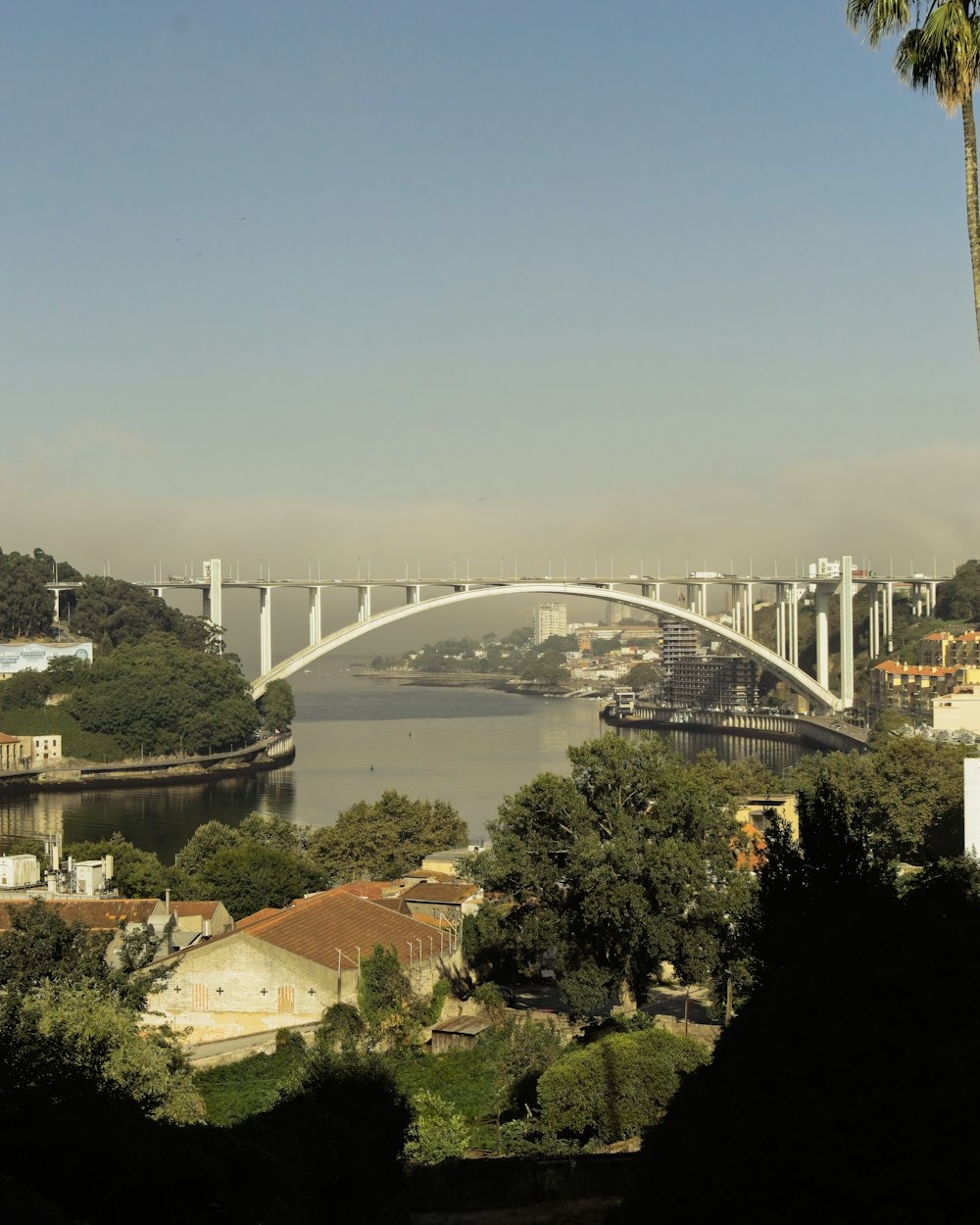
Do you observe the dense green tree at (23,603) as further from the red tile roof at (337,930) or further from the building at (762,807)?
the red tile roof at (337,930)

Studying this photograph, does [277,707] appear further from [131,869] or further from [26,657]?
[131,869]

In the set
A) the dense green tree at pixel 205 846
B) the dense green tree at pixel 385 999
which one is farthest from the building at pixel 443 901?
the dense green tree at pixel 205 846

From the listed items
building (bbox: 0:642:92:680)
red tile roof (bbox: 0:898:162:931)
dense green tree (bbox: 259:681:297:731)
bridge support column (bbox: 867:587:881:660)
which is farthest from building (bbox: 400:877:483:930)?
bridge support column (bbox: 867:587:881:660)

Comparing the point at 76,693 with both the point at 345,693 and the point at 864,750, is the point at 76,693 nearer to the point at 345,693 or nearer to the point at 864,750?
the point at 864,750

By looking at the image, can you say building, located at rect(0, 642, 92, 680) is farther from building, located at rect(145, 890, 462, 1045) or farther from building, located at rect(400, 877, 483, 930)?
building, located at rect(145, 890, 462, 1045)

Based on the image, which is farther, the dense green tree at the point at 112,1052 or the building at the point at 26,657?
the building at the point at 26,657

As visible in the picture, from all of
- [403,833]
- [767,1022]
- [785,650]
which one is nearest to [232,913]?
[403,833]
